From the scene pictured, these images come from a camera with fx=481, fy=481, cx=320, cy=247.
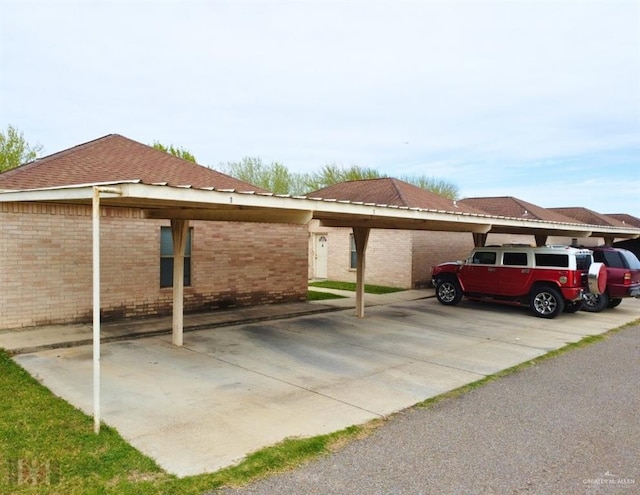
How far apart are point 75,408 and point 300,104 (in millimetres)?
22838

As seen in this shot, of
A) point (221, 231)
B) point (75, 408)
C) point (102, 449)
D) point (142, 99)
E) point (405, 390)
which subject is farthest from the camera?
point (142, 99)

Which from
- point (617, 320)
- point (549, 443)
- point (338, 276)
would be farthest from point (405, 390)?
point (338, 276)

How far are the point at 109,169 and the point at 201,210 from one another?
361 cm

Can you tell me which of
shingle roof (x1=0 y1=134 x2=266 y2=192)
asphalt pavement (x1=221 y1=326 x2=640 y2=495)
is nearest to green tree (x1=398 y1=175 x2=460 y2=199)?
shingle roof (x1=0 y1=134 x2=266 y2=192)

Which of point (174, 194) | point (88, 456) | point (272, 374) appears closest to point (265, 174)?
point (272, 374)

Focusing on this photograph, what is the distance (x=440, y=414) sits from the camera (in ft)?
18.7

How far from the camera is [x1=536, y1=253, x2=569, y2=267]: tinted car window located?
12321 mm

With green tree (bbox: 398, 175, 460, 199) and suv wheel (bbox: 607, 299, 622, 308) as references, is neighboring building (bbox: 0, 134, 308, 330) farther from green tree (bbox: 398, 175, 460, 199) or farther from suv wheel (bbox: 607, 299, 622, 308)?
green tree (bbox: 398, 175, 460, 199)

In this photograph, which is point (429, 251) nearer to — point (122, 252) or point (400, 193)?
point (400, 193)

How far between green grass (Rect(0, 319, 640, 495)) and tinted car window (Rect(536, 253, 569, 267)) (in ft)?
29.6

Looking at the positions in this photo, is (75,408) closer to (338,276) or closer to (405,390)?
(405,390)

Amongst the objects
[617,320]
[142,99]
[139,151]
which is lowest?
[617,320]

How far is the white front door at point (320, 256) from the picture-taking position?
72.3 ft

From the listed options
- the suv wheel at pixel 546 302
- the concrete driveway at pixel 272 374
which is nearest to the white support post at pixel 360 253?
the concrete driveway at pixel 272 374
